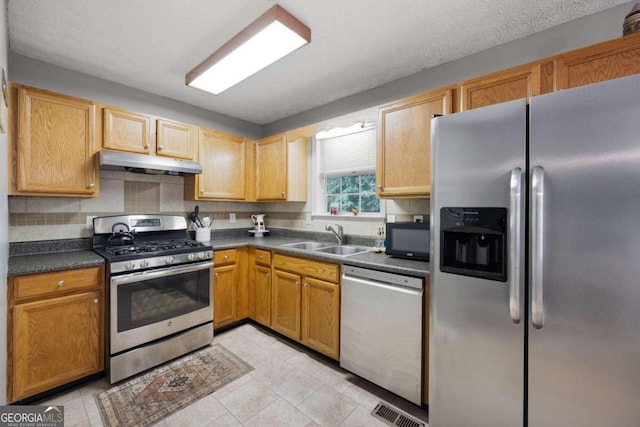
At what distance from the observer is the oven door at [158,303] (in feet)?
6.67

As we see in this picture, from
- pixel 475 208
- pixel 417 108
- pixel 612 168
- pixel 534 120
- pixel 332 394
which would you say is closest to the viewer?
pixel 612 168

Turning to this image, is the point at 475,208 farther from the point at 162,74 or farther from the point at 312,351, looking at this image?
the point at 162,74

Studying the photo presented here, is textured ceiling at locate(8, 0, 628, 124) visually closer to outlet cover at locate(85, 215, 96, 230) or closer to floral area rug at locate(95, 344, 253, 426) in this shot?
outlet cover at locate(85, 215, 96, 230)

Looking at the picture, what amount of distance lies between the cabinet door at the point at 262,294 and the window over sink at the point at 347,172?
988mm

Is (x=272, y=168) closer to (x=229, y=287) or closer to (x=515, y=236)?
(x=229, y=287)

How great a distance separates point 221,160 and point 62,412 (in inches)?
95.3

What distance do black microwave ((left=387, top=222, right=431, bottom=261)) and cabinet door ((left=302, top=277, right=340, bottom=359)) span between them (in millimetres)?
560

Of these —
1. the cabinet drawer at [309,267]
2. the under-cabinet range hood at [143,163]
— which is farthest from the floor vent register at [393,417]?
the under-cabinet range hood at [143,163]

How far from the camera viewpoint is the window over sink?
9.56 feet

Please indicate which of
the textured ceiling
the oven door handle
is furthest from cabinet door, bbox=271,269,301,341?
the textured ceiling

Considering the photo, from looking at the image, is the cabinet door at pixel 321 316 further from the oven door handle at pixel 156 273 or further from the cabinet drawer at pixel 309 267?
the oven door handle at pixel 156 273

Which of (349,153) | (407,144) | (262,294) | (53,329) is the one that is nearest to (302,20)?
(407,144)

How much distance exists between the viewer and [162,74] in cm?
242

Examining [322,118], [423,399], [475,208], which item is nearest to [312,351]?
[423,399]
